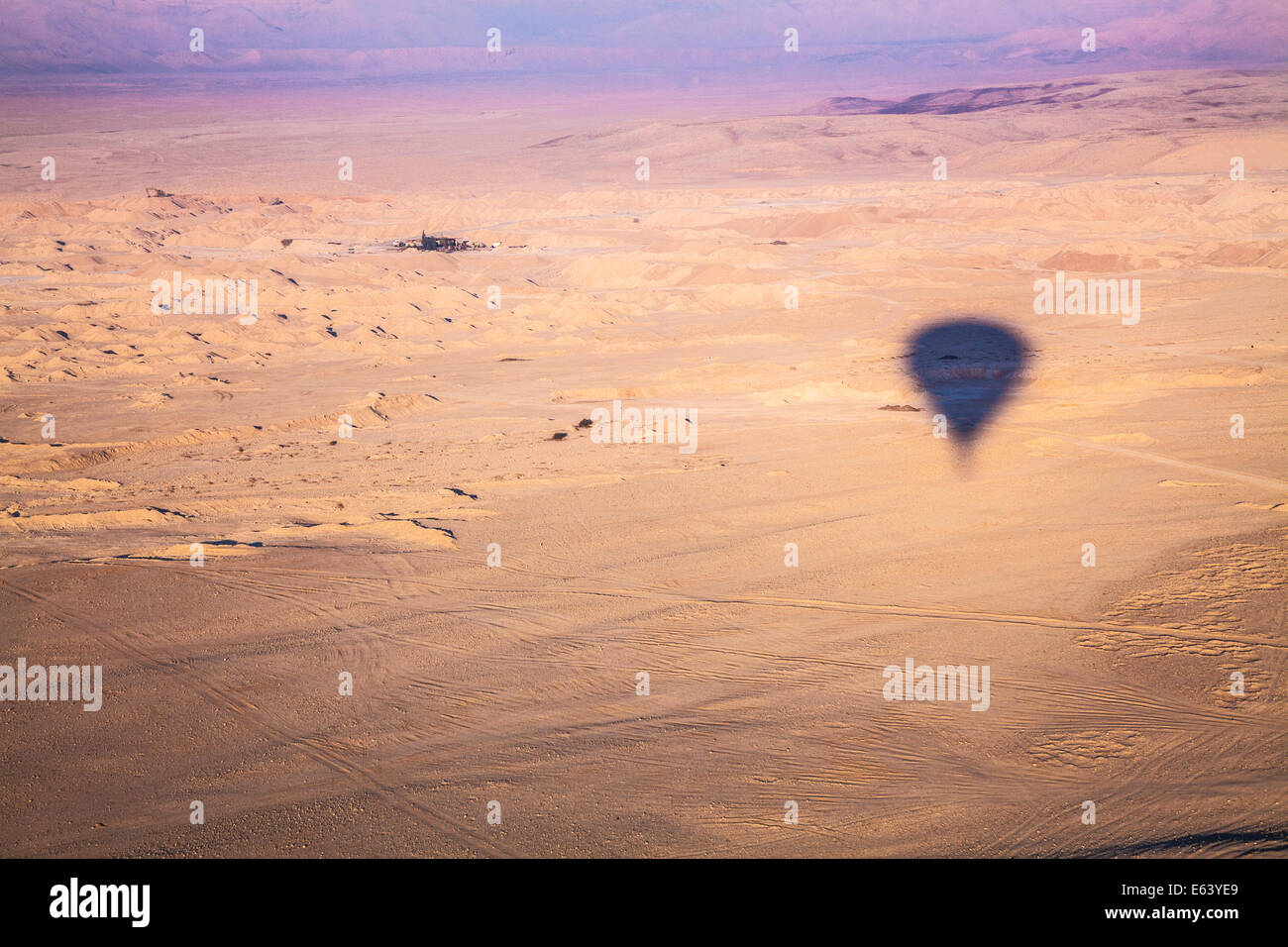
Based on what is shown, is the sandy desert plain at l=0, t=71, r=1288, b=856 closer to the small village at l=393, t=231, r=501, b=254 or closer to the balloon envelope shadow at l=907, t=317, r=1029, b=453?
the balloon envelope shadow at l=907, t=317, r=1029, b=453

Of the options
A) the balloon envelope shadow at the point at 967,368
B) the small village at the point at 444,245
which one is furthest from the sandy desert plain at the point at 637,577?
the small village at the point at 444,245

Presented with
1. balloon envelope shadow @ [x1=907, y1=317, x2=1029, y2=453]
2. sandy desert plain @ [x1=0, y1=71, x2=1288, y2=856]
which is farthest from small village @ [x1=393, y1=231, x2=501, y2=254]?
balloon envelope shadow @ [x1=907, y1=317, x2=1029, y2=453]

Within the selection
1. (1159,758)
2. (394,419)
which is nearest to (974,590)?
(1159,758)

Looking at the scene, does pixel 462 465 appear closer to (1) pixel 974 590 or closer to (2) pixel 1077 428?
(1) pixel 974 590

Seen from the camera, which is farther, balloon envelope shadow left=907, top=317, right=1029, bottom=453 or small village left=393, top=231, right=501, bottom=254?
small village left=393, top=231, right=501, bottom=254

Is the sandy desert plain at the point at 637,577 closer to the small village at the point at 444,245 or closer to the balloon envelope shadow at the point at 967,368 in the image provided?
the balloon envelope shadow at the point at 967,368
